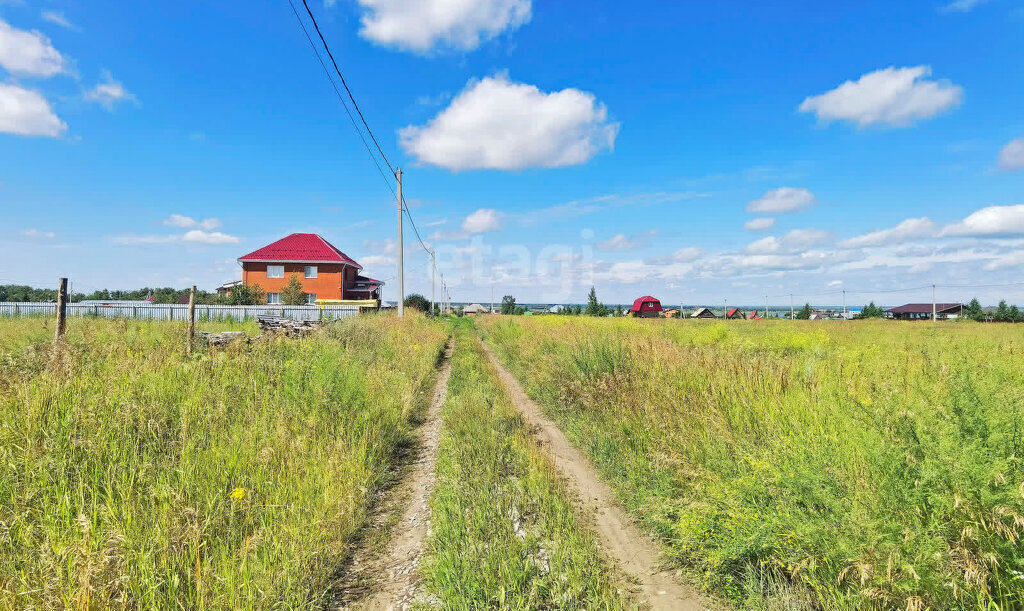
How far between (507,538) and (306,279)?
141ft

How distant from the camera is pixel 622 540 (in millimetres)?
3715

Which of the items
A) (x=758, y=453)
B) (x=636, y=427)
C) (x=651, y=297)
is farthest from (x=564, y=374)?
(x=651, y=297)

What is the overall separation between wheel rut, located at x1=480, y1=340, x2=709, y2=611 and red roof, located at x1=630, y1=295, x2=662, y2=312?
8293 centimetres

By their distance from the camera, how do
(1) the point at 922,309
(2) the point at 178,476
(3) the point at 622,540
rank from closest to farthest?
(3) the point at 622,540 < (2) the point at 178,476 < (1) the point at 922,309

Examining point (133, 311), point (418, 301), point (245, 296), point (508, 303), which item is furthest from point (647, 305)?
point (133, 311)

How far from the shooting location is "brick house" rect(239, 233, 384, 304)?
131 ft

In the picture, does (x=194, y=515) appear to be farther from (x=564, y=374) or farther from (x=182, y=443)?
(x=564, y=374)

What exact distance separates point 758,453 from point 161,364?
25.7ft

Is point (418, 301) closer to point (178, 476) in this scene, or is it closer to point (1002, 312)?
point (178, 476)

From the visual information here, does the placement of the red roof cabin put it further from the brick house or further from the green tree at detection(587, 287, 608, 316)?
the brick house

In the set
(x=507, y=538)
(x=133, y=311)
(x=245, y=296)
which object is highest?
(x=245, y=296)

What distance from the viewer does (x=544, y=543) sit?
342 cm

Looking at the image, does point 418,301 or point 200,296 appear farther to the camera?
point 418,301

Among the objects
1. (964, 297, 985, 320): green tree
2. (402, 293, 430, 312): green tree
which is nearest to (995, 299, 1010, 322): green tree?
(964, 297, 985, 320): green tree
